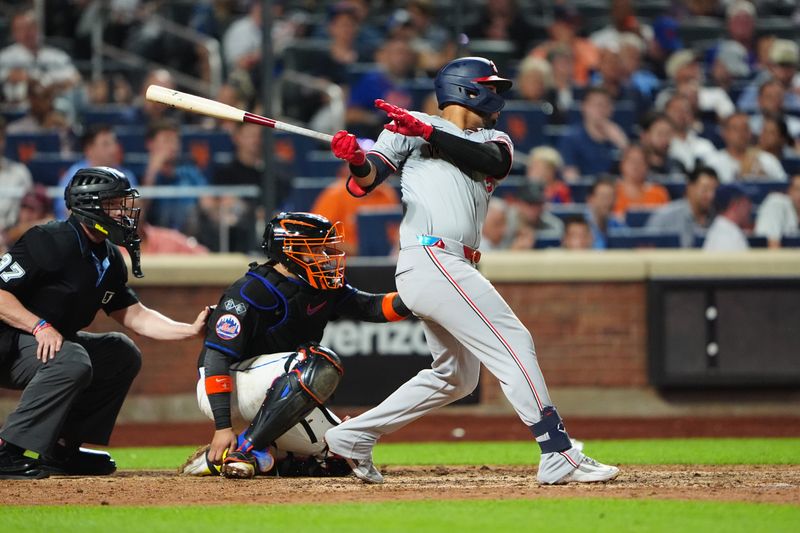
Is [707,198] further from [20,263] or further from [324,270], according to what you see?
[20,263]

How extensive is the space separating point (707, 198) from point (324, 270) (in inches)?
234

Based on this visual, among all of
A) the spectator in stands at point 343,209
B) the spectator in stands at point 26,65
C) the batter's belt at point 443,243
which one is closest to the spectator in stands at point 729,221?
the spectator in stands at point 343,209

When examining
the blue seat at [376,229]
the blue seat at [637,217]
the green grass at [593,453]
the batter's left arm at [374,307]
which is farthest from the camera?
the blue seat at [637,217]

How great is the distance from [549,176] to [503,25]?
3.46 metres

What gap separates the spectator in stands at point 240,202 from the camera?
35.6 feet

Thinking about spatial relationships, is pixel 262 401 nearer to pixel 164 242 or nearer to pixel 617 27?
pixel 164 242

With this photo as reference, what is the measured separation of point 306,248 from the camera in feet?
19.8

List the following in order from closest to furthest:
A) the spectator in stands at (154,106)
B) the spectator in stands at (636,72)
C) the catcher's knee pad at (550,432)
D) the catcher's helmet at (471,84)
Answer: the catcher's knee pad at (550,432)
the catcher's helmet at (471,84)
the spectator in stands at (154,106)
the spectator in stands at (636,72)

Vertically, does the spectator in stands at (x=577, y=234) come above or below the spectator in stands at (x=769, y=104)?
below

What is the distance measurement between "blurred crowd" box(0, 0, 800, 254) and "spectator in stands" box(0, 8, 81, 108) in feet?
0.07

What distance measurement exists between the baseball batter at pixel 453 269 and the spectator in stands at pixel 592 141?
6.62m

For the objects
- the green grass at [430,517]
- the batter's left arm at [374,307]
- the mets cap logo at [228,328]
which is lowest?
the green grass at [430,517]

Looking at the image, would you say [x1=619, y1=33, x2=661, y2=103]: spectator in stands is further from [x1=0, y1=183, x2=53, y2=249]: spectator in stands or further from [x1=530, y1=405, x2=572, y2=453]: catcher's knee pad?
[x1=530, y1=405, x2=572, y2=453]: catcher's knee pad

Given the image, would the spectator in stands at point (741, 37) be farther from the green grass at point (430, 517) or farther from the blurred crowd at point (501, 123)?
the green grass at point (430, 517)
